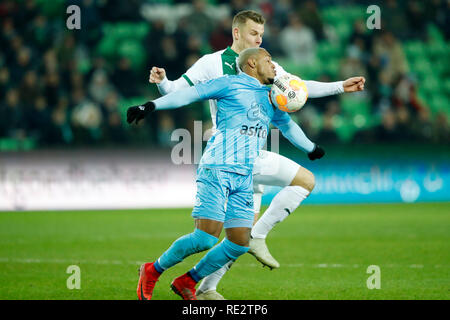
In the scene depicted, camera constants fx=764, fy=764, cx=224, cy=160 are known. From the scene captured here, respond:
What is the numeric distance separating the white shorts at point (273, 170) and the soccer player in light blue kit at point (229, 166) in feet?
2.25

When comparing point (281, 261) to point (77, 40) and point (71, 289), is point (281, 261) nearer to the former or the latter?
point (71, 289)

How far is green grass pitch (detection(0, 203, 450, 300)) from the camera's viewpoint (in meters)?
6.43

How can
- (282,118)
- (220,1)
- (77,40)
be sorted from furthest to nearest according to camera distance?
(220,1) < (77,40) < (282,118)

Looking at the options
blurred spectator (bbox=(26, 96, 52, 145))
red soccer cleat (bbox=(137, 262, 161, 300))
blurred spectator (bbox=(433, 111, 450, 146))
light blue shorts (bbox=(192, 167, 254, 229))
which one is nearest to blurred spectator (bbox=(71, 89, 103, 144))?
blurred spectator (bbox=(26, 96, 52, 145))

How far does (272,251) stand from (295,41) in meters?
8.48

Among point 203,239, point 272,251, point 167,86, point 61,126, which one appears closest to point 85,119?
point 61,126

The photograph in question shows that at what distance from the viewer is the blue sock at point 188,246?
555 centimetres

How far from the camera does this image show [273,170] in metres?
6.49

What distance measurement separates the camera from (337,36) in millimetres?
17891

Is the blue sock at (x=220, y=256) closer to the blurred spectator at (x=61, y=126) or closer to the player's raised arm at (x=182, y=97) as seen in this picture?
the player's raised arm at (x=182, y=97)

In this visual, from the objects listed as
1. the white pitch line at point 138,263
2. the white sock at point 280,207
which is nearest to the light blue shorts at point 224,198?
the white sock at point 280,207

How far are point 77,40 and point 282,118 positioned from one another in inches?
399

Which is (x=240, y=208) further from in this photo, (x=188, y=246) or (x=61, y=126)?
(x=61, y=126)

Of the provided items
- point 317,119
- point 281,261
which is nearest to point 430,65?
point 317,119
